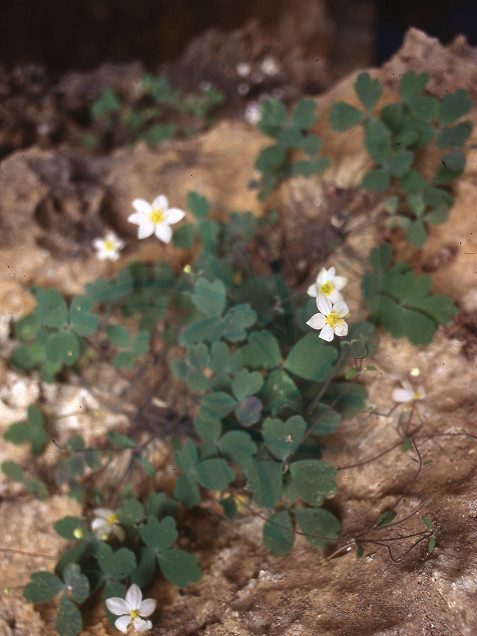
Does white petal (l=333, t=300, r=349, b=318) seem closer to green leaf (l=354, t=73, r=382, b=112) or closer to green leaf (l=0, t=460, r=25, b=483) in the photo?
green leaf (l=354, t=73, r=382, b=112)

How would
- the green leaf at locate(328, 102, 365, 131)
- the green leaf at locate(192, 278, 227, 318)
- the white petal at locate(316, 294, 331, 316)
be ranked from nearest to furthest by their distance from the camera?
1. the white petal at locate(316, 294, 331, 316)
2. the green leaf at locate(192, 278, 227, 318)
3. the green leaf at locate(328, 102, 365, 131)

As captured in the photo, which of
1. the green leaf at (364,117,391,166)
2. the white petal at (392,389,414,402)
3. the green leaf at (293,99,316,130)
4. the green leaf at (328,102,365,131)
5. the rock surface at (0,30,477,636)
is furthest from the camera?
the green leaf at (293,99,316,130)

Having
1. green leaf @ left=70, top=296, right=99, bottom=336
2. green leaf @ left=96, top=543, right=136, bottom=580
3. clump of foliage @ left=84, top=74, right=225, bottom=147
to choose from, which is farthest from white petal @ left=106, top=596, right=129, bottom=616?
clump of foliage @ left=84, top=74, right=225, bottom=147

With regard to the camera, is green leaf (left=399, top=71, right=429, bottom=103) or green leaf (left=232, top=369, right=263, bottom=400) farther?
green leaf (left=399, top=71, right=429, bottom=103)

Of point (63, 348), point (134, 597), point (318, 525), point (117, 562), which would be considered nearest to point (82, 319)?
point (63, 348)

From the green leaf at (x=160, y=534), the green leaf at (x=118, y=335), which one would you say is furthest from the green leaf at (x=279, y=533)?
the green leaf at (x=118, y=335)

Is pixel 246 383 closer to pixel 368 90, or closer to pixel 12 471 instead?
pixel 12 471

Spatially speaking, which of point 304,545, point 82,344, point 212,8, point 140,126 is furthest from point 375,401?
point 212,8
